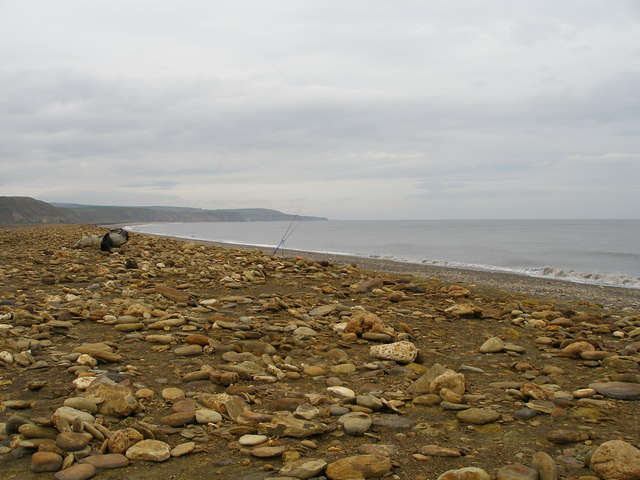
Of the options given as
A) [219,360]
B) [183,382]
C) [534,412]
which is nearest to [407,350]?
[534,412]

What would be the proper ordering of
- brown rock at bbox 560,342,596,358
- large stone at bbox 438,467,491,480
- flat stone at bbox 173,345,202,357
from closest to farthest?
1. large stone at bbox 438,467,491,480
2. flat stone at bbox 173,345,202,357
3. brown rock at bbox 560,342,596,358

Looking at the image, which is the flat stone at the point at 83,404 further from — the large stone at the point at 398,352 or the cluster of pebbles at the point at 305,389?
the large stone at the point at 398,352

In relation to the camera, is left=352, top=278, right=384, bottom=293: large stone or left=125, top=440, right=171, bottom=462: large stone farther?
left=352, top=278, right=384, bottom=293: large stone

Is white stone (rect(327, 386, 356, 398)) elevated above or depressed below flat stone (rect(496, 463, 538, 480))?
below

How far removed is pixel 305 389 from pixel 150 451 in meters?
1.54

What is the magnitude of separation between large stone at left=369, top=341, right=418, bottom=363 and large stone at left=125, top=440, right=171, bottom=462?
2572 millimetres

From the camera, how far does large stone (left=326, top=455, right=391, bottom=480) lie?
2.66 m

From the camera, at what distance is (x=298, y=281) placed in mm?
9805

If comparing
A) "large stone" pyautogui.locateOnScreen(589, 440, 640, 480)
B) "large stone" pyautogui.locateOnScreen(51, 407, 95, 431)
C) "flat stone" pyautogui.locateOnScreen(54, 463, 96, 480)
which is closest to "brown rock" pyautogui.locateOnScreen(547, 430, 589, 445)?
"large stone" pyautogui.locateOnScreen(589, 440, 640, 480)

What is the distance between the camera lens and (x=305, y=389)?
4.15 m

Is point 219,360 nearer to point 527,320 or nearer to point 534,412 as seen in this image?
point 534,412

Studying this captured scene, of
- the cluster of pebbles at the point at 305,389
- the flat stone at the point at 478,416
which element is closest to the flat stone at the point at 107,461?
the cluster of pebbles at the point at 305,389

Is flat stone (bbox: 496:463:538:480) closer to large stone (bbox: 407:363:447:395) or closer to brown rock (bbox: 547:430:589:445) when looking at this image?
brown rock (bbox: 547:430:589:445)

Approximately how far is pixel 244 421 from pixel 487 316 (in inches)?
193
